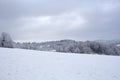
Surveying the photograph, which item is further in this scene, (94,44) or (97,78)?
(94,44)

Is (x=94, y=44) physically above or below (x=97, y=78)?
above

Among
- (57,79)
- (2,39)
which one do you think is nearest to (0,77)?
(57,79)

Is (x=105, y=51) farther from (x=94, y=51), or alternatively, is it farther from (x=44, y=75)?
(x=44, y=75)

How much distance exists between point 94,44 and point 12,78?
52.6 m

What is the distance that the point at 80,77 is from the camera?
1271 cm

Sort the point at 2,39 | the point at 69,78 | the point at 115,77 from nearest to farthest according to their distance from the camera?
the point at 69,78, the point at 115,77, the point at 2,39

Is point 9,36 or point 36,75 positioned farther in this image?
point 9,36

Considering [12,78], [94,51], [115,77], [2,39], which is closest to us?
[12,78]

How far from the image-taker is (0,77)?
11.0 meters

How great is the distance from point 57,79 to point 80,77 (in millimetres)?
2266

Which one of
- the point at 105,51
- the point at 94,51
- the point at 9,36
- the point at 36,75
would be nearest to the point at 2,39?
the point at 9,36

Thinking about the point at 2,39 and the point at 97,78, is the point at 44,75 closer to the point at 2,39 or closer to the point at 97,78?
the point at 97,78

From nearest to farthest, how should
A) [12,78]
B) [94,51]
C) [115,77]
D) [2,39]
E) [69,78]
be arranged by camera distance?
[12,78]
[69,78]
[115,77]
[2,39]
[94,51]

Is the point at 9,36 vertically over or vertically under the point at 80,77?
over
